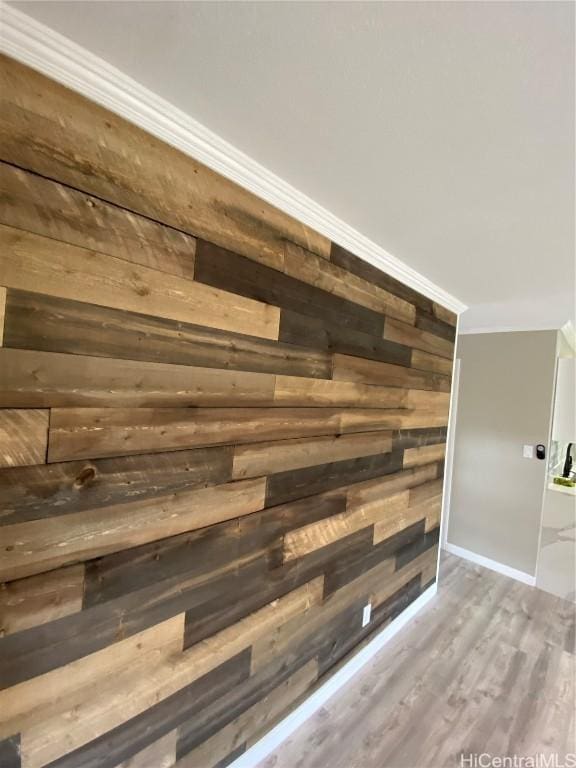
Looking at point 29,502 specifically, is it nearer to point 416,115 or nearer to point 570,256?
point 416,115

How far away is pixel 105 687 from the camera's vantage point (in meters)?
1.02

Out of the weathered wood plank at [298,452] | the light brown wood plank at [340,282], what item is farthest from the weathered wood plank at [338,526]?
the light brown wood plank at [340,282]

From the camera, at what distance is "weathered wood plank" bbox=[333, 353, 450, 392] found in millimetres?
1725

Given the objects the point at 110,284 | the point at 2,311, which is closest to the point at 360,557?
the point at 110,284

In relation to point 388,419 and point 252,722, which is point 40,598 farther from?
point 388,419

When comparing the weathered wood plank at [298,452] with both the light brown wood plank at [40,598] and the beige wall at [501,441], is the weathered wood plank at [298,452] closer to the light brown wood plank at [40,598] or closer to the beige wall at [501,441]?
the light brown wood plank at [40,598]

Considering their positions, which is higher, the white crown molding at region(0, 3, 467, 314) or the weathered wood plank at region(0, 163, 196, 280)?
the white crown molding at region(0, 3, 467, 314)

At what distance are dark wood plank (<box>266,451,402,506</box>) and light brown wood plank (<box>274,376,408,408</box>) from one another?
0.98 ft

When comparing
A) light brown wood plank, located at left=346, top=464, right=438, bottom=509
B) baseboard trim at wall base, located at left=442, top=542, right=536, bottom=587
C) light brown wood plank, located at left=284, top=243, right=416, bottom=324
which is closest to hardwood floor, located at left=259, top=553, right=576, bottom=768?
baseboard trim at wall base, located at left=442, top=542, right=536, bottom=587

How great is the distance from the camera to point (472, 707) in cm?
185

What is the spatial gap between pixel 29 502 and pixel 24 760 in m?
0.69

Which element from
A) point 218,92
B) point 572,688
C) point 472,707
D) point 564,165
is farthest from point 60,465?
point 572,688

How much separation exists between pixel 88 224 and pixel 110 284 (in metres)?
0.16

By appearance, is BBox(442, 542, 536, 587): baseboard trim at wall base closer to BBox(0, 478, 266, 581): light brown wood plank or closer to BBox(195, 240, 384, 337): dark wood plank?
BBox(195, 240, 384, 337): dark wood plank
